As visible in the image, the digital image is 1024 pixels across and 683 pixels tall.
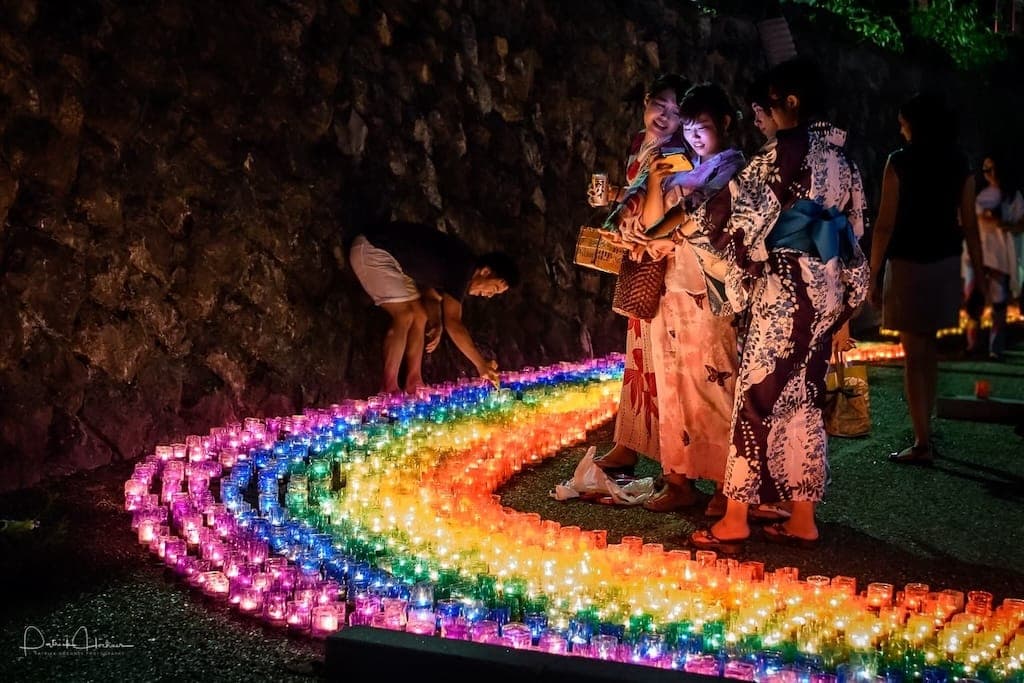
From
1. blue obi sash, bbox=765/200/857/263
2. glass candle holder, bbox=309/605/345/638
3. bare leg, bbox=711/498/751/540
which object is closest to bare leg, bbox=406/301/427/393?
bare leg, bbox=711/498/751/540

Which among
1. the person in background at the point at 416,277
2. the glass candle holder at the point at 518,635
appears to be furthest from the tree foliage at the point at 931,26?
the glass candle holder at the point at 518,635

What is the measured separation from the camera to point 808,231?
12.6 ft

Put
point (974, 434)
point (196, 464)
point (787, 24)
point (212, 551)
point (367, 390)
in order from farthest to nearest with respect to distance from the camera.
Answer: point (787, 24), point (367, 390), point (974, 434), point (196, 464), point (212, 551)

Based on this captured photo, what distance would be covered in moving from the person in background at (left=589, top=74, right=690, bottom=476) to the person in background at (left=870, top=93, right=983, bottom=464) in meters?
1.55

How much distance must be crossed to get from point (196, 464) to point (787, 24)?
1003cm

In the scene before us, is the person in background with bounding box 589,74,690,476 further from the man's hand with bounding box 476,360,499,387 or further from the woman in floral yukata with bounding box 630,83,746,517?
the man's hand with bounding box 476,360,499,387

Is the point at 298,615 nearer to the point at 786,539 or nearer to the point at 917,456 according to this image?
the point at 786,539

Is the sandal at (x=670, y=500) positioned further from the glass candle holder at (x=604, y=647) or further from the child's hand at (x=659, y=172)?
the glass candle holder at (x=604, y=647)

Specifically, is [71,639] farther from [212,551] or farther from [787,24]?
[787,24]

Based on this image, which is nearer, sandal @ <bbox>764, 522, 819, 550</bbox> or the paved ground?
the paved ground

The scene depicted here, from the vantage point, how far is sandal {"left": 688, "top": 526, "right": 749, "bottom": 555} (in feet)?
13.4

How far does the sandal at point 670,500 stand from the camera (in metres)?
4.74

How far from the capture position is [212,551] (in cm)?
389

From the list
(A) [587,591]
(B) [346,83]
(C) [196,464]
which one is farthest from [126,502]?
(B) [346,83]
